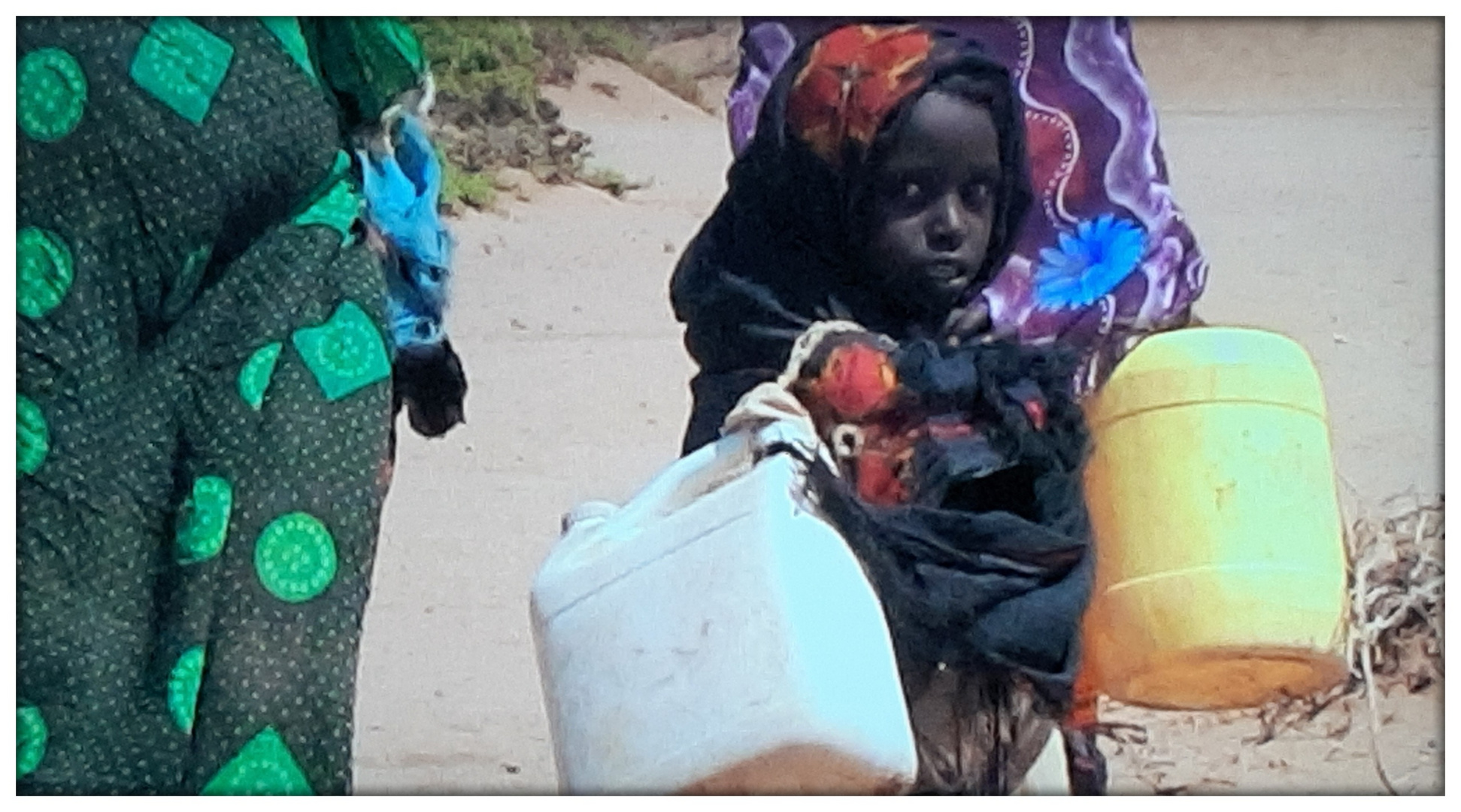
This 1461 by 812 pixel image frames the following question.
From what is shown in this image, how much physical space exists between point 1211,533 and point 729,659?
2.34 ft

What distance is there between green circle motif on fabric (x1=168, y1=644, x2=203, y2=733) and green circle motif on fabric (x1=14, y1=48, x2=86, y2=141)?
0.74m

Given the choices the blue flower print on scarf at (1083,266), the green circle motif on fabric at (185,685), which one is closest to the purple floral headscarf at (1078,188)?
the blue flower print on scarf at (1083,266)

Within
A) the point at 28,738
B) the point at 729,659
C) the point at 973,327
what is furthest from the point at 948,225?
the point at 28,738

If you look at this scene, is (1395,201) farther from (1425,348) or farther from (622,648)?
(622,648)

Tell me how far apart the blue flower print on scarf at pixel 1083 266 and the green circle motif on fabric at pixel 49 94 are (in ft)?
4.55

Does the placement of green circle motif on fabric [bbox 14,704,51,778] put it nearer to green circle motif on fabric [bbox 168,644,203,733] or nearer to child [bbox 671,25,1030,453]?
green circle motif on fabric [bbox 168,644,203,733]

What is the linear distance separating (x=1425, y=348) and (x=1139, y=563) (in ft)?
2.00

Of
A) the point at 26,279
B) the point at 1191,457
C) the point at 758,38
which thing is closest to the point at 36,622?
the point at 26,279

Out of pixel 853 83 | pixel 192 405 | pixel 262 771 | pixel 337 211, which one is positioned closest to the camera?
pixel 262 771

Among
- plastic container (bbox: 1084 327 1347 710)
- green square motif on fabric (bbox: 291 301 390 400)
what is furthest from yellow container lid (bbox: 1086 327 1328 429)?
green square motif on fabric (bbox: 291 301 390 400)

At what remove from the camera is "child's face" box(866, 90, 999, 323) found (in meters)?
4.04

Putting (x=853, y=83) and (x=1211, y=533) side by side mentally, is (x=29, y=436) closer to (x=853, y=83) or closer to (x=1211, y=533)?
(x=853, y=83)

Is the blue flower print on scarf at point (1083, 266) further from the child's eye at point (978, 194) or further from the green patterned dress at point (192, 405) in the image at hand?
the green patterned dress at point (192, 405)

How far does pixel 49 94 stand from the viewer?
385cm
